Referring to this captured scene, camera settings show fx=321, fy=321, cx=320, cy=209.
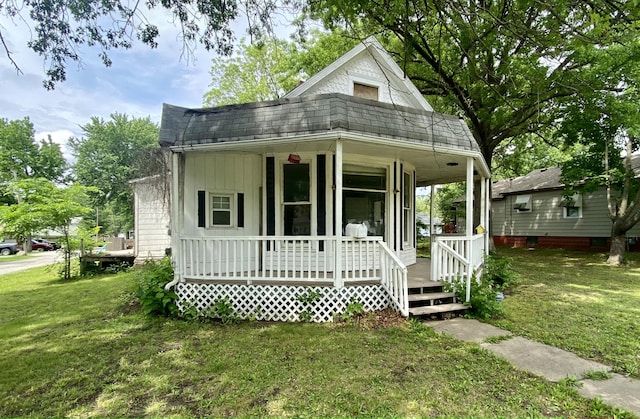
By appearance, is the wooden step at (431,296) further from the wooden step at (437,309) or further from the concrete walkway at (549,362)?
the concrete walkway at (549,362)

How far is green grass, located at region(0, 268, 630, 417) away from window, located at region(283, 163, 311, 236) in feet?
7.30

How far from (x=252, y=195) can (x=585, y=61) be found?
36.4 ft

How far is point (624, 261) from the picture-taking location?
1225 centimetres

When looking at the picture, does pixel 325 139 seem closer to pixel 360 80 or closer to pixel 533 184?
pixel 360 80

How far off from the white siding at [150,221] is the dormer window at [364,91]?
27.5ft

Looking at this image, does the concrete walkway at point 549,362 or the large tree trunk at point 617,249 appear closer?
the concrete walkway at point 549,362

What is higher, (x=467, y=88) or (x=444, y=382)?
(x=467, y=88)

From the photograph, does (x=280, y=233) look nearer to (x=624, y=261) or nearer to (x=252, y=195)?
(x=252, y=195)

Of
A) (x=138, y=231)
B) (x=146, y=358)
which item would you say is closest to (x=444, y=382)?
(x=146, y=358)

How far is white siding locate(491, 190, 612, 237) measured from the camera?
1586 cm

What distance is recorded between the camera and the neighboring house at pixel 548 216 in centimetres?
1589

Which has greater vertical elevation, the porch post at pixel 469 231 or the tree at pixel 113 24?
the tree at pixel 113 24

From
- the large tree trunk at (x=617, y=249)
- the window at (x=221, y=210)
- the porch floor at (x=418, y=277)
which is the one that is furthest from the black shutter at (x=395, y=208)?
the large tree trunk at (x=617, y=249)

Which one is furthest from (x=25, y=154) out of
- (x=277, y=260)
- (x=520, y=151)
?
(x=520, y=151)
